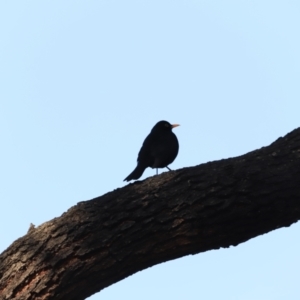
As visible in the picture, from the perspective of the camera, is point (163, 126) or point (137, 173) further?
point (163, 126)

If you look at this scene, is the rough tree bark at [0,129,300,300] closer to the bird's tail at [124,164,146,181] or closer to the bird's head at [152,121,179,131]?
the bird's tail at [124,164,146,181]

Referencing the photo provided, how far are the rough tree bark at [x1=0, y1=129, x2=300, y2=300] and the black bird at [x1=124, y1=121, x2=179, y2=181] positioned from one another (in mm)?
2792

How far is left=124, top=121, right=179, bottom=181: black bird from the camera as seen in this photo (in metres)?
6.68

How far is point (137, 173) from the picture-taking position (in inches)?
258

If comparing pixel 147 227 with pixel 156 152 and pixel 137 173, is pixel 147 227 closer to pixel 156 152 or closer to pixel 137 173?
pixel 137 173

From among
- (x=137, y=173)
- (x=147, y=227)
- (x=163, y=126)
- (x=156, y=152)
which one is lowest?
(x=147, y=227)

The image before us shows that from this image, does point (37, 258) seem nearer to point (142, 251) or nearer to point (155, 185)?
point (142, 251)

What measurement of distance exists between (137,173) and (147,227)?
3.09 meters

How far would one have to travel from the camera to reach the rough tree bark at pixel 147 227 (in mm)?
3354

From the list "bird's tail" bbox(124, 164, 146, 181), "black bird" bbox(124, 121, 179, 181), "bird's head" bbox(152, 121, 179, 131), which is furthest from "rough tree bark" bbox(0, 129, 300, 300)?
"bird's head" bbox(152, 121, 179, 131)

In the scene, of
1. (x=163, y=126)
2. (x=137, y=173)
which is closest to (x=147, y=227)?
(x=137, y=173)

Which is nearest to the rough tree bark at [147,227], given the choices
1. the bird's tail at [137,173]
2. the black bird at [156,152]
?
the bird's tail at [137,173]

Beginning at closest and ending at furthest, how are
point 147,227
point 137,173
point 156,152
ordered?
1. point 147,227
2. point 137,173
3. point 156,152

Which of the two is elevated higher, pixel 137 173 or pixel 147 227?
pixel 137 173
